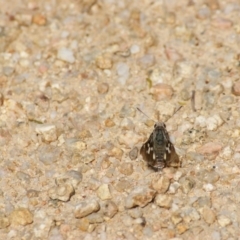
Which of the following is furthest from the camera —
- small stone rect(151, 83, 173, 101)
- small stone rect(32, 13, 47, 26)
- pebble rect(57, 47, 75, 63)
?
small stone rect(32, 13, 47, 26)

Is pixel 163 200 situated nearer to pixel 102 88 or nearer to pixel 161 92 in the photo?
pixel 161 92

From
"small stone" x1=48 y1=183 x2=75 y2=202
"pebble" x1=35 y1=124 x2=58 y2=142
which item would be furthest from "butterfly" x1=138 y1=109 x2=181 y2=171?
"pebble" x1=35 y1=124 x2=58 y2=142

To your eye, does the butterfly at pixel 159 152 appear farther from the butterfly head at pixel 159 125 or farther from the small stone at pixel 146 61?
the small stone at pixel 146 61

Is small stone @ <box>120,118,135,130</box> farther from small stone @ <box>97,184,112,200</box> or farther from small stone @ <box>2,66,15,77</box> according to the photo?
small stone @ <box>2,66,15,77</box>

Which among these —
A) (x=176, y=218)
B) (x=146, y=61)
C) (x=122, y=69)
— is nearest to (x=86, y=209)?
(x=176, y=218)

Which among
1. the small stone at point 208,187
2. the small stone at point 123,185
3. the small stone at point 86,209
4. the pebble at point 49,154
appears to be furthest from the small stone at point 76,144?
the small stone at point 208,187

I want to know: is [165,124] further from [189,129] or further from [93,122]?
[93,122]
